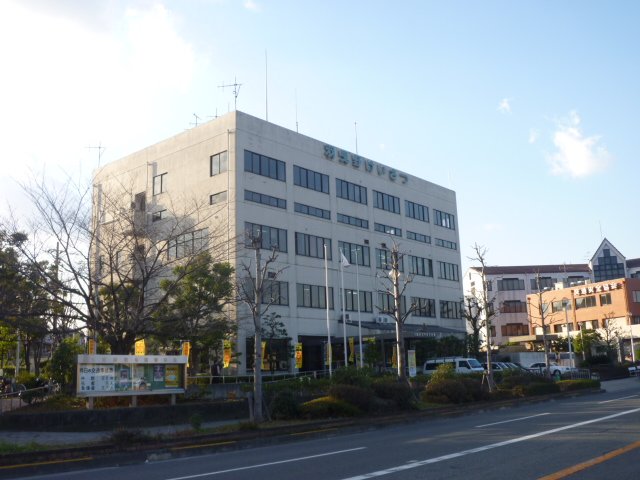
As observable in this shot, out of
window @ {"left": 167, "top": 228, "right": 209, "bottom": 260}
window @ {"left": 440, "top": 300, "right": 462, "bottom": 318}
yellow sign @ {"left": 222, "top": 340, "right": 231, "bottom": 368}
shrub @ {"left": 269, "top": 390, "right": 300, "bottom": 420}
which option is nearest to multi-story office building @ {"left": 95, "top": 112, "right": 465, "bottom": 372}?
window @ {"left": 167, "top": 228, "right": 209, "bottom": 260}

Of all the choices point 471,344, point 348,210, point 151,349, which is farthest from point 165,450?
point 471,344

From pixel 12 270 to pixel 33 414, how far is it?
30.0ft

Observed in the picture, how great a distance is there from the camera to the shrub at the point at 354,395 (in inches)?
834

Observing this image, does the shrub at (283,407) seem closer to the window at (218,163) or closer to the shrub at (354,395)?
the shrub at (354,395)

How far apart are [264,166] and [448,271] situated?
2656cm

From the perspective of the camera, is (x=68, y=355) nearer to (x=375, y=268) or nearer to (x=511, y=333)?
(x=375, y=268)

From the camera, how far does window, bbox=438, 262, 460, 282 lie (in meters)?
63.2

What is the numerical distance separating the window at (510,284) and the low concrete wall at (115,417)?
78.2 meters

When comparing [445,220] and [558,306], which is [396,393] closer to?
[445,220]

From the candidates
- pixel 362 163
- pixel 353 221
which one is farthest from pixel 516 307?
pixel 353 221

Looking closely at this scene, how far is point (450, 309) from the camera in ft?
209

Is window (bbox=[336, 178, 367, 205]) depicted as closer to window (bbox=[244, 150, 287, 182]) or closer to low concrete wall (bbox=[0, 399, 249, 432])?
window (bbox=[244, 150, 287, 182])

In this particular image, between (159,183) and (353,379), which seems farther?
(159,183)

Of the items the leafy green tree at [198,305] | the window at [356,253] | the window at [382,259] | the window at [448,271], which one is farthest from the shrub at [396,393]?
the window at [448,271]
